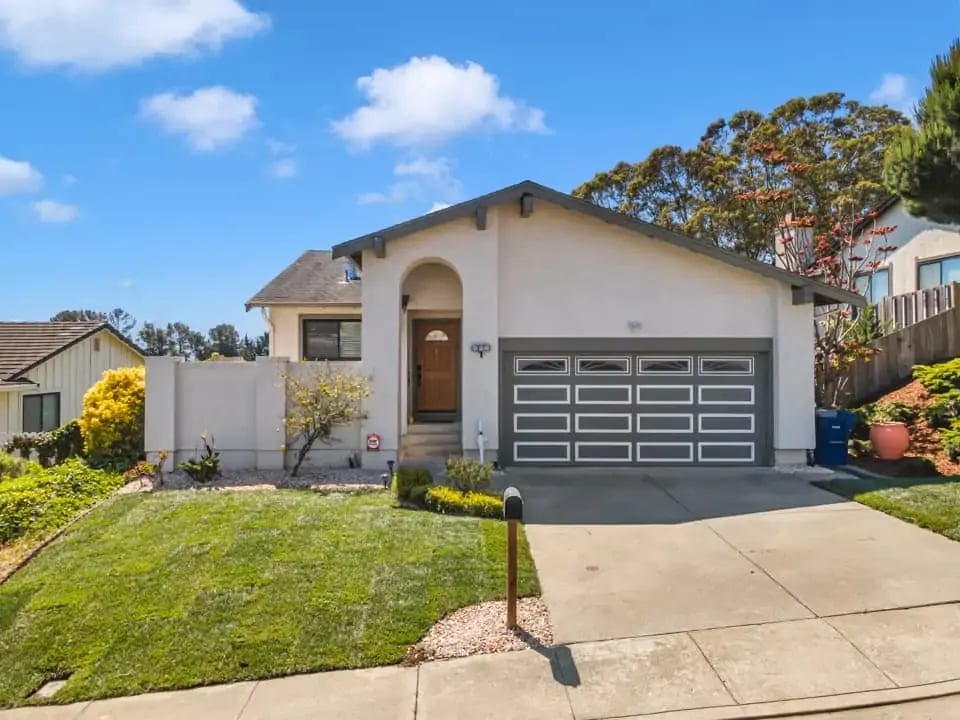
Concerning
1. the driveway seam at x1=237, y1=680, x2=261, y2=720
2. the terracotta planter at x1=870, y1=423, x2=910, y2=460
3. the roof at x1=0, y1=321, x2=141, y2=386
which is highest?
the roof at x1=0, y1=321, x2=141, y2=386

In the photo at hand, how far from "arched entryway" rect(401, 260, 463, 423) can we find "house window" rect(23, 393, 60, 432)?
450 inches

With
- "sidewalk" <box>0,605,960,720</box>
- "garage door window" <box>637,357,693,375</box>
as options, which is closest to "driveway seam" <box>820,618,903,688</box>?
"sidewalk" <box>0,605,960,720</box>

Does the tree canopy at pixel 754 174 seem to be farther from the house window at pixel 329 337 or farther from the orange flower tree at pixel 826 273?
the house window at pixel 329 337

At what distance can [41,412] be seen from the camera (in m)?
18.8

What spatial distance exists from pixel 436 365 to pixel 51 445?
26.7 feet

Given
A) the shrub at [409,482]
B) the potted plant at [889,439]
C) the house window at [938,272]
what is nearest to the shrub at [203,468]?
the shrub at [409,482]

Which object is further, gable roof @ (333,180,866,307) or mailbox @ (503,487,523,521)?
gable roof @ (333,180,866,307)

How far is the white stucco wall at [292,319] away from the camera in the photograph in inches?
664

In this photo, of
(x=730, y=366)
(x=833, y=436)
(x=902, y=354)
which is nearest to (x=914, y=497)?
(x=833, y=436)

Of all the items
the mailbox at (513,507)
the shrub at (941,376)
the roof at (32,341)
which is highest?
the roof at (32,341)

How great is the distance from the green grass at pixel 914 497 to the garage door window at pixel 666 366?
317 cm

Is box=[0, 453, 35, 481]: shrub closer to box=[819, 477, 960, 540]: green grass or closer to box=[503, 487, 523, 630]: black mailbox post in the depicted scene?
box=[503, 487, 523, 630]: black mailbox post

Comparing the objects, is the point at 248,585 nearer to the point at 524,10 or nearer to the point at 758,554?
the point at 758,554

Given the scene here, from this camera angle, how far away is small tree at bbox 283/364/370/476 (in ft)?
36.5
